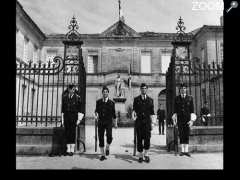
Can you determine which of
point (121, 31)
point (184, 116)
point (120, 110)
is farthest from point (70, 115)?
point (121, 31)

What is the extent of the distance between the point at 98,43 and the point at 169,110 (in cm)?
2455

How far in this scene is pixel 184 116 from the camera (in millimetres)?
7625

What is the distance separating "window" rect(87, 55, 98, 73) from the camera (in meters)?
32.5

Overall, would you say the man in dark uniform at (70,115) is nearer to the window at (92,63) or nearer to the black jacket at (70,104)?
the black jacket at (70,104)

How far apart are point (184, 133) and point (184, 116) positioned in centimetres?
50

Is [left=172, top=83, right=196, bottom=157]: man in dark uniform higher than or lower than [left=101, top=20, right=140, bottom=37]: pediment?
lower

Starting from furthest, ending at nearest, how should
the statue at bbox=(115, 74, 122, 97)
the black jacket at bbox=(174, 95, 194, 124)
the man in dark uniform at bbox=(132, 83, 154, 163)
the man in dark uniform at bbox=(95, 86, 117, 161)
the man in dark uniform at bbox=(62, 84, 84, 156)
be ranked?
the statue at bbox=(115, 74, 122, 97) < the black jacket at bbox=(174, 95, 194, 124) < the man in dark uniform at bbox=(62, 84, 84, 156) < the man in dark uniform at bbox=(95, 86, 117, 161) < the man in dark uniform at bbox=(132, 83, 154, 163)

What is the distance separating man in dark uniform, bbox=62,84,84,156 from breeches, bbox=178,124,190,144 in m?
3.00

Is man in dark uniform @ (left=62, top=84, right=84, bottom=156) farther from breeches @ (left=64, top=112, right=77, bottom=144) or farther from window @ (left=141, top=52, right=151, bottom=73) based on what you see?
window @ (left=141, top=52, right=151, bottom=73)

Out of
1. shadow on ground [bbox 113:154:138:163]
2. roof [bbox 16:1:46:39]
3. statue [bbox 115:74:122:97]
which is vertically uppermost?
roof [bbox 16:1:46:39]

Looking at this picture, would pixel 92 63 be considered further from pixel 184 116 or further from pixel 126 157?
pixel 126 157

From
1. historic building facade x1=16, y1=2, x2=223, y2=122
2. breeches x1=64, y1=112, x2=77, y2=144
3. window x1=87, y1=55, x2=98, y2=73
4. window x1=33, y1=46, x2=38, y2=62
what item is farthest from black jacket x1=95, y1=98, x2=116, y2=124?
window x1=87, y1=55, x2=98, y2=73
